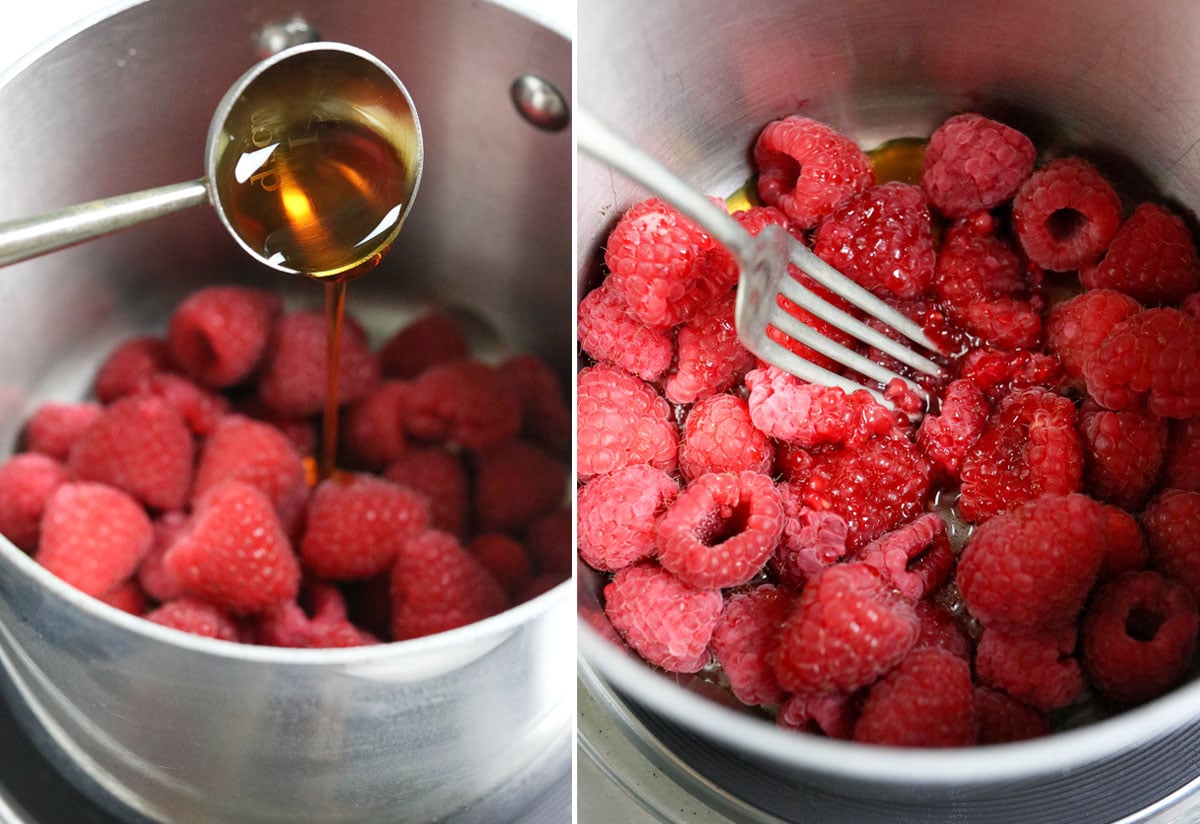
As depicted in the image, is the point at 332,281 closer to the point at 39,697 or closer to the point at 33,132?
the point at 33,132

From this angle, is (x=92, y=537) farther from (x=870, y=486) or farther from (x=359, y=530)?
(x=870, y=486)

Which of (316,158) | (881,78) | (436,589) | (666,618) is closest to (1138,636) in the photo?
(666,618)

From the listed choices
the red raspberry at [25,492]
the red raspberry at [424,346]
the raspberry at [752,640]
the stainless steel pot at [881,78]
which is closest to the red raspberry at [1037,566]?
the raspberry at [752,640]

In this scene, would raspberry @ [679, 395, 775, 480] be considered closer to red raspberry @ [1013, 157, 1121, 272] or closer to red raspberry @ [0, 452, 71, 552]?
red raspberry @ [1013, 157, 1121, 272]

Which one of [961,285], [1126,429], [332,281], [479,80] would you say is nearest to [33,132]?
[332,281]

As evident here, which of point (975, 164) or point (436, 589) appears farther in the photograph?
point (436, 589)

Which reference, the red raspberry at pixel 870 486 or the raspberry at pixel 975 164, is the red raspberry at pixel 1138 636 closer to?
the red raspberry at pixel 870 486
